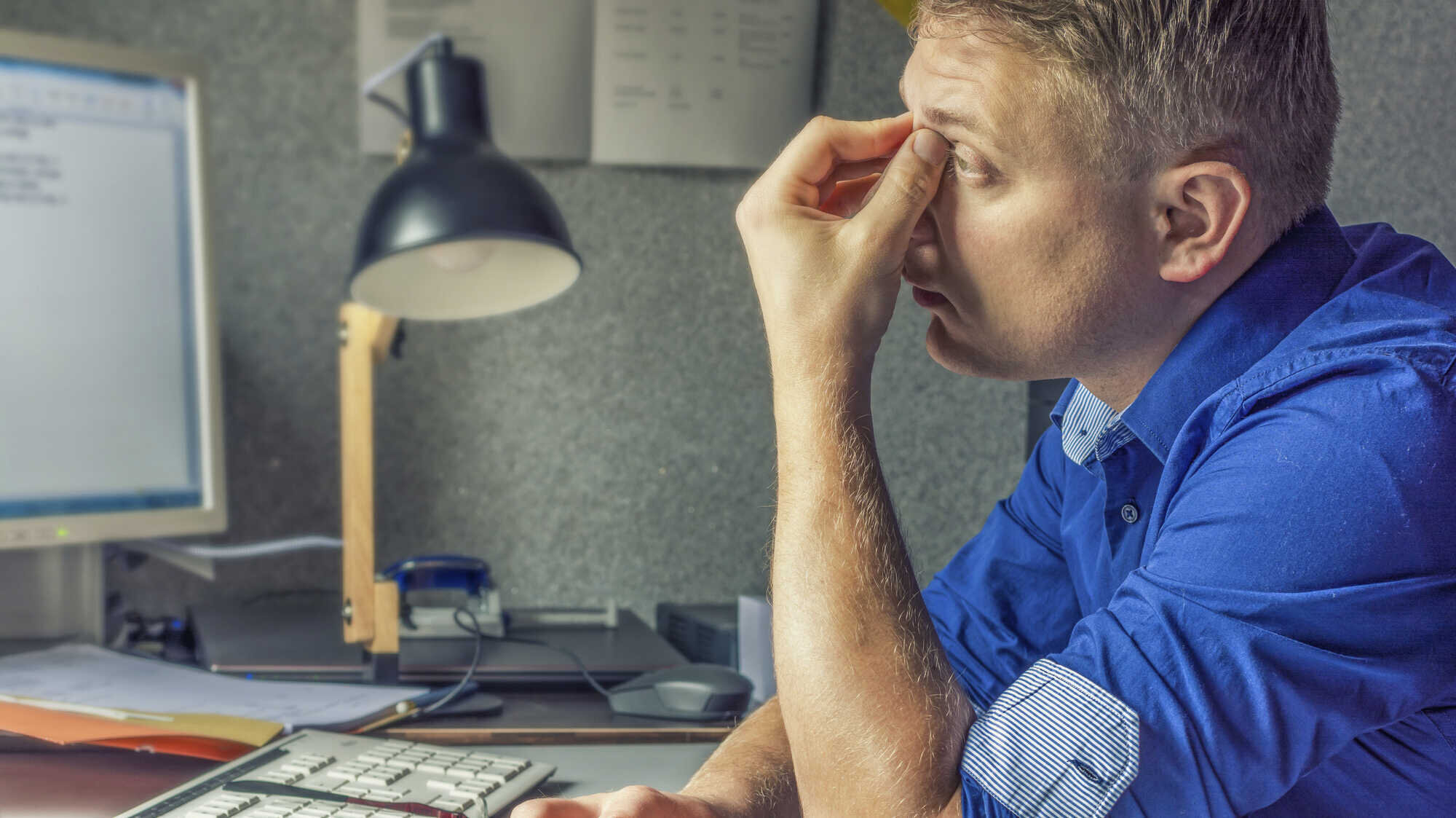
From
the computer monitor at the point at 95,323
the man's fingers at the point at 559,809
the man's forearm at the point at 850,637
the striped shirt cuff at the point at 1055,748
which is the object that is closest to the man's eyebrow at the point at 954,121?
the man's forearm at the point at 850,637

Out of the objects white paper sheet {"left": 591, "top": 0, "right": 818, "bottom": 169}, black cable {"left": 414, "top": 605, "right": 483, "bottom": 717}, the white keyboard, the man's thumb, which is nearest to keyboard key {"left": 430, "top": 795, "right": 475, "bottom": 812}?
the white keyboard

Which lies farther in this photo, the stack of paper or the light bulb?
the light bulb

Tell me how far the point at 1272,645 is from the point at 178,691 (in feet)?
2.05

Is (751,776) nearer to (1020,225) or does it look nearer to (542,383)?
(1020,225)

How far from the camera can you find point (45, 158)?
2.68 ft

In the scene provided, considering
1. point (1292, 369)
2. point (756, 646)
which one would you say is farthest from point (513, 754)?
point (1292, 369)

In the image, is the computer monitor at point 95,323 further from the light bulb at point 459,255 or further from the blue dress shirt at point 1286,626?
the blue dress shirt at point 1286,626

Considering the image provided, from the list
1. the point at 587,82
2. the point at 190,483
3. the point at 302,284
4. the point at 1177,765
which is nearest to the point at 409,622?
the point at 190,483

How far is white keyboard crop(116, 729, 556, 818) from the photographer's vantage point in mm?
474

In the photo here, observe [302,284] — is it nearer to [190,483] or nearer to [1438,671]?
[190,483]

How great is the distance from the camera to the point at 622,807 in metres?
0.48

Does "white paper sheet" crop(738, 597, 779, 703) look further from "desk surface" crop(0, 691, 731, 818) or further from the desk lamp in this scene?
the desk lamp

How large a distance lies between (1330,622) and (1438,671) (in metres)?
0.06

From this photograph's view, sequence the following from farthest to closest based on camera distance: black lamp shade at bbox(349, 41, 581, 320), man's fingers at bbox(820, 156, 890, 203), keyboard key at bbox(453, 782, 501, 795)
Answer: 1. black lamp shade at bbox(349, 41, 581, 320)
2. man's fingers at bbox(820, 156, 890, 203)
3. keyboard key at bbox(453, 782, 501, 795)
